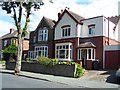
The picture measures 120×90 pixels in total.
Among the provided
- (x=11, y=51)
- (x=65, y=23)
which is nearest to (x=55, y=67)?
(x=65, y=23)

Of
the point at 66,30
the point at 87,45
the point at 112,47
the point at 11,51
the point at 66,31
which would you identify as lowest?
the point at 11,51

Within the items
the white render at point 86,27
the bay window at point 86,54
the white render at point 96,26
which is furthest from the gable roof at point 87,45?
the white render at point 96,26

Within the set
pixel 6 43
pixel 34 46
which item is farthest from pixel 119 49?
pixel 6 43

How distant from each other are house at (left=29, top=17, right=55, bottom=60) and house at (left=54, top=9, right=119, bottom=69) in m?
1.78

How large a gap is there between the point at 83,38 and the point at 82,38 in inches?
7.2

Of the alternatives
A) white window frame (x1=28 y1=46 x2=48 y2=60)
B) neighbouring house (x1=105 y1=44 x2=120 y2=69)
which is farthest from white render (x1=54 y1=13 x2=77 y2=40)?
neighbouring house (x1=105 y1=44 x2=120 y2=69)

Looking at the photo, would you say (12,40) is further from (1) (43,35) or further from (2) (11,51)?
(1) (43,35)

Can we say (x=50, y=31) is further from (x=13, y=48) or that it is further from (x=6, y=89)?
(x=6, y=89)

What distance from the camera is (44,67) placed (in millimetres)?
27625

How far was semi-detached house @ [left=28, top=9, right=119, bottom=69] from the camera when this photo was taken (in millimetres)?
32250

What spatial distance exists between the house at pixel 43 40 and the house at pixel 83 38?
1779 mm

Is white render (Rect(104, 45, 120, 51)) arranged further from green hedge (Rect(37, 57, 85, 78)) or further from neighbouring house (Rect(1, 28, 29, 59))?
neighbouring house (Rect(1, 28, 29, 59))

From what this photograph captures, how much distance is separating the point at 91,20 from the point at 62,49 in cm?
644

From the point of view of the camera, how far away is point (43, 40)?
1642 inches
